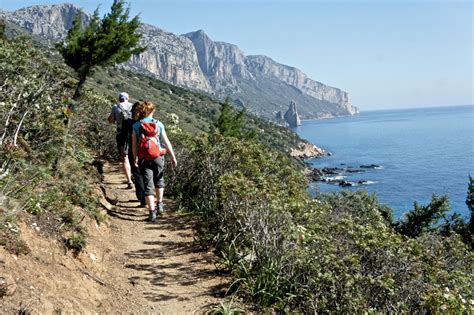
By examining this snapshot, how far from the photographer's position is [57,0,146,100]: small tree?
13.1m

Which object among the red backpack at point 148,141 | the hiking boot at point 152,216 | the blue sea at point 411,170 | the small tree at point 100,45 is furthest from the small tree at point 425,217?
the red backpack at point 148,141

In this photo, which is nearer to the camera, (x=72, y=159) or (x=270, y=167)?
(x=72, y=159)

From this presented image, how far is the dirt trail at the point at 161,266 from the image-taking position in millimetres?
4465

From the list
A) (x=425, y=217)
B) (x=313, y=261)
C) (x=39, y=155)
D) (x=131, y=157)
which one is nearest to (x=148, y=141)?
(x=131, y=157)

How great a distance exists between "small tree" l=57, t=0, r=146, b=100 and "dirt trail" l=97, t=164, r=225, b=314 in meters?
7.41

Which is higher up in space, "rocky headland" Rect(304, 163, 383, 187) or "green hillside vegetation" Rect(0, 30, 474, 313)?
"green hillside vegetation" Rect(0, 30, 474, 313)

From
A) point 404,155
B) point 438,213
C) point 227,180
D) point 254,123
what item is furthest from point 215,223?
point 254,123

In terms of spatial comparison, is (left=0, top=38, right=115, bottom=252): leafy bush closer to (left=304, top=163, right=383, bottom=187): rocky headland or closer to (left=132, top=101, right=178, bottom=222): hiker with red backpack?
(left=132, top=101, right=178, bottom=222): hiker with red backpack

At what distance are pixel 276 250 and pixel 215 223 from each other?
6.20ft

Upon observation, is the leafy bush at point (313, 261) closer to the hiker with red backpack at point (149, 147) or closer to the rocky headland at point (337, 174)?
the hiker with red backpack at point (149, 147)

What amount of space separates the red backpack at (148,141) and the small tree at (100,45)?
7.23 meters

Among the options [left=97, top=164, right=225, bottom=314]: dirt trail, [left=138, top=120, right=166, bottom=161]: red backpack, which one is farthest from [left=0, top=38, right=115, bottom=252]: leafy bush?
[left=138, top=120, right=166, bottom=161]: red backpack

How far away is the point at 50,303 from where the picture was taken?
11.4 feet

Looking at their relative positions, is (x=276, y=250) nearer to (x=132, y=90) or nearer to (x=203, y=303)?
(x=203, y=303)
